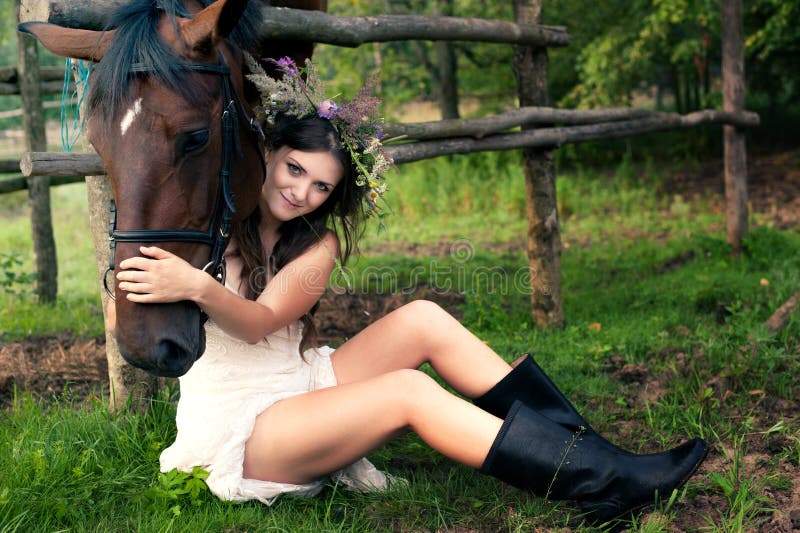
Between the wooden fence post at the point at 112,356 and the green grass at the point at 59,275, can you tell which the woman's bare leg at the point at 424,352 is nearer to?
the wooden fence post at the point at 112,356

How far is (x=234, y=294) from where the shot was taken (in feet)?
6.69

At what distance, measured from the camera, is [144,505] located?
2312 mm

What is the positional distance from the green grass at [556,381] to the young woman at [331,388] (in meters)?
→ 0.13

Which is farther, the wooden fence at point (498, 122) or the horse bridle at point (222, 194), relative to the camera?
the wooden fence at point (498, 122)

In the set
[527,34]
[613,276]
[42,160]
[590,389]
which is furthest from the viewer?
[613,276]

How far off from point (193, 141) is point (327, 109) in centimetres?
57

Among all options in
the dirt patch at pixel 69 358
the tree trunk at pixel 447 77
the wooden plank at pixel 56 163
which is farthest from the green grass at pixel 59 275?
the tree trunk at pixel 447 77

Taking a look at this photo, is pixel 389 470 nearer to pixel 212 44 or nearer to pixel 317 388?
pixel 317 388

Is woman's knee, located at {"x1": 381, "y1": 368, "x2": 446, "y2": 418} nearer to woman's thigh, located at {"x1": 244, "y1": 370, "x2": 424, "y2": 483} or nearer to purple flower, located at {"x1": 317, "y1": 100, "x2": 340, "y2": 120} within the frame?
woman's thigh, located at {"x1": 244, "y1": 370, "x2": 424, "y2": 483}

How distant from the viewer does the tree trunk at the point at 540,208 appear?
4.30 metres

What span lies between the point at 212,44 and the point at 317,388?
1203 mm

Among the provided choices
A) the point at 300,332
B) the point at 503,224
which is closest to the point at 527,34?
the point at 300,332

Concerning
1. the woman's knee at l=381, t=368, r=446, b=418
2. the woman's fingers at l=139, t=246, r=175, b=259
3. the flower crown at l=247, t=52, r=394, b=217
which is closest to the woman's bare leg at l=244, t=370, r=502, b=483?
the woman's knee at l=381, t=368, r=446, b=418

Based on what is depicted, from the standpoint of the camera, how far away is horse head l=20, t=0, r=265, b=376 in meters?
1.77
